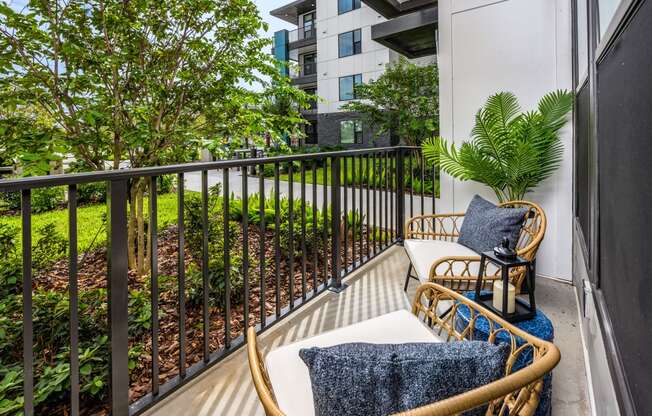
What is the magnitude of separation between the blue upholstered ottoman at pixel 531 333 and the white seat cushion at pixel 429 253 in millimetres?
453

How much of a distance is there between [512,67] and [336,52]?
542 inches

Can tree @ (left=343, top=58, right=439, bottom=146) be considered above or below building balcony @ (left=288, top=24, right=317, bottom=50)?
below

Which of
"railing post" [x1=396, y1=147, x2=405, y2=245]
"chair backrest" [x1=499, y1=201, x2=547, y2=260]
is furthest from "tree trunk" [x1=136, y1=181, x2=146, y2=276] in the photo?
"chair backrest" [x1=499, y1=201, x2=547, y2=260]

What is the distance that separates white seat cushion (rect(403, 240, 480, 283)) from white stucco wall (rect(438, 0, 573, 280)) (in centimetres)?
104

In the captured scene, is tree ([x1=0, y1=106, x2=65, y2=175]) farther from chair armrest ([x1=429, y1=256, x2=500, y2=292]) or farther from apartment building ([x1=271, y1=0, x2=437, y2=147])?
apartment building ([x1=271, y1=0, x2=437, y2=147])

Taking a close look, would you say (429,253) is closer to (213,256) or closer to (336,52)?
(213,256)

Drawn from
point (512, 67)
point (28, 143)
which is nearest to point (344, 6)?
point (512, 67)

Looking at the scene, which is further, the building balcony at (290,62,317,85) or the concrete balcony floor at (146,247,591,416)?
the building balcony at (290,62,317,85)

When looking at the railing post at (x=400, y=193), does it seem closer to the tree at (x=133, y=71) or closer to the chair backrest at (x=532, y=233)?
the chair backrest at (x=532, y=233)

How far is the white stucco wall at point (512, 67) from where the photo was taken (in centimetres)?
293

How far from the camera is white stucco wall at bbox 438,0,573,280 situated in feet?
9.62

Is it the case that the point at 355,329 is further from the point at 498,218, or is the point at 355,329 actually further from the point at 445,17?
the point at 445,17

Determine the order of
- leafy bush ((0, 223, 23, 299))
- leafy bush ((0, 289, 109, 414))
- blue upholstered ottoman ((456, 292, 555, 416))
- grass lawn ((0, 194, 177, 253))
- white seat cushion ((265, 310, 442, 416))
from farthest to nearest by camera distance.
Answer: grass lawn ((0, 194, 177, 253))
leafy bush ((0, 223, 23, 299))
leafy bush ((0, 289, 109, 414))
blue upholstered ottoman ((456, 292, 555, 416))
white seat cushion ((265, 310, 442, 416))

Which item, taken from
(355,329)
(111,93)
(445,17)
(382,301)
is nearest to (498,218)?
(382,301)
